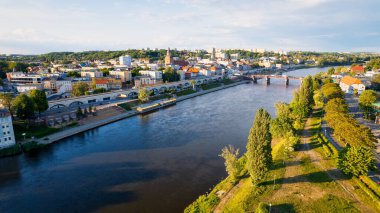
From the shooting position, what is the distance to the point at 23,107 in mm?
18984

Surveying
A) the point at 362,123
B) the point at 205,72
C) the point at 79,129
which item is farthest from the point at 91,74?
the point at 362,123

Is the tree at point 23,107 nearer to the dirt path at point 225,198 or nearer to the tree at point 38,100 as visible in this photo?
the tree at point 38,100

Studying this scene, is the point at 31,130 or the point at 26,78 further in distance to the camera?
the point at 26,78

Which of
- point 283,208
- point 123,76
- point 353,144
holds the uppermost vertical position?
point 123,76

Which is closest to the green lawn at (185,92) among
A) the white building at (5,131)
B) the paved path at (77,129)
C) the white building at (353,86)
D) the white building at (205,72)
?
the paved path at (77,129)

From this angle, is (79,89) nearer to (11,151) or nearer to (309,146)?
(11,151)

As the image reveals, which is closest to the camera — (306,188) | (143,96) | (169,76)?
(306,188)

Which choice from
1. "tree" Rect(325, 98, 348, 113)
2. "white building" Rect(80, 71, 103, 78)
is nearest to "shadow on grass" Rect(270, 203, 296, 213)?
"tree" Rect(325, 98, 348, 113)

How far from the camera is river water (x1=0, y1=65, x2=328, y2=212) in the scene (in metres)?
10.9

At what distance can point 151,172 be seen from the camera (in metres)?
13.5

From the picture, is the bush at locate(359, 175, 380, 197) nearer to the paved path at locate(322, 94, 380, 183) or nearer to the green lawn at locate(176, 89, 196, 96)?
the paved path at locate(322, 94, 380, 183)

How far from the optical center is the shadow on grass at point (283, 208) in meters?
9.05

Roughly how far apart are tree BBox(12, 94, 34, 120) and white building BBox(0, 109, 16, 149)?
262 centimetres

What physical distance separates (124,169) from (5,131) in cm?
910
